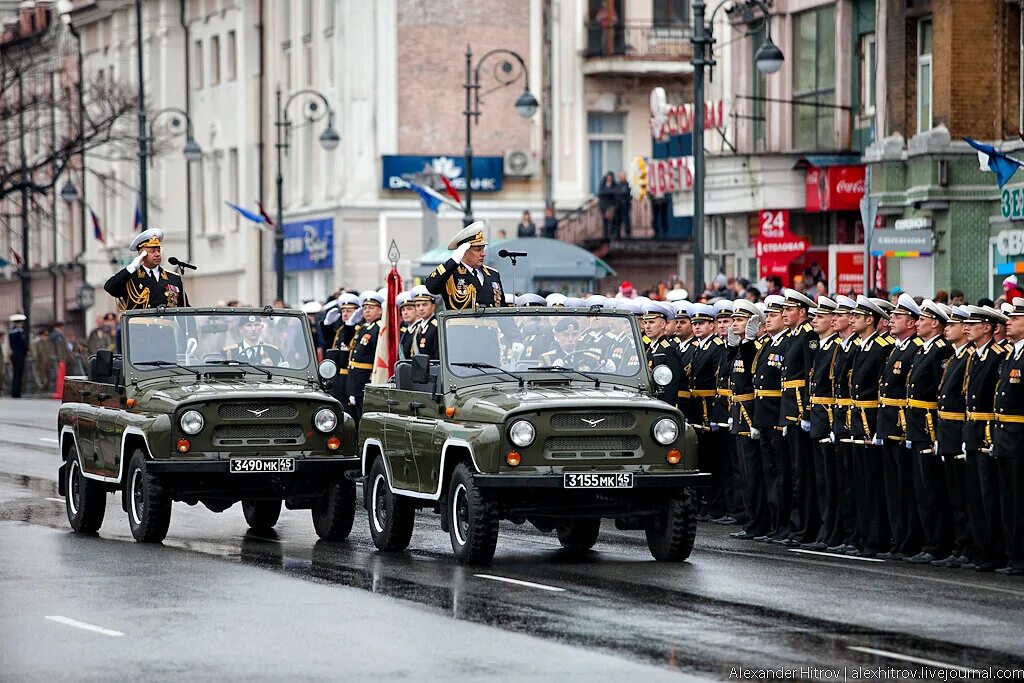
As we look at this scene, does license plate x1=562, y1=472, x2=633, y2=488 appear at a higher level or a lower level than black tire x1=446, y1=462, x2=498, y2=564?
higher

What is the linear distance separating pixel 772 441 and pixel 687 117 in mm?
25268

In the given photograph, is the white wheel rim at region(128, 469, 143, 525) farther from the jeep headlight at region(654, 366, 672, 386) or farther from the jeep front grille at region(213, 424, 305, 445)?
the jeep headlight at region(654, 366, 672, 386)

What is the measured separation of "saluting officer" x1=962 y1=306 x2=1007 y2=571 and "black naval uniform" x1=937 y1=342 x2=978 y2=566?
9cm

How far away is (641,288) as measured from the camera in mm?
57688

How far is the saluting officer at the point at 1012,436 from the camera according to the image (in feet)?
57.7

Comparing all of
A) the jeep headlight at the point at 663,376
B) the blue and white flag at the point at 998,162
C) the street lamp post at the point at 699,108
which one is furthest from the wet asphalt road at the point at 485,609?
the street lamp post at the point at 699,108

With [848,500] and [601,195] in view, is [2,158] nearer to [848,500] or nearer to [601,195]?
[601,195]

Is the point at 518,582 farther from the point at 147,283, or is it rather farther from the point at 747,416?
the point at 147,283

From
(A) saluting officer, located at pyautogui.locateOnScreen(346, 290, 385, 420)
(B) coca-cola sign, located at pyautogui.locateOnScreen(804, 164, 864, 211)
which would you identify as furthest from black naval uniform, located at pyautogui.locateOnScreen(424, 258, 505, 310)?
(B) coca-cola sign, located at pyautogui.locateOnScreen(804, 164, 864, 211)

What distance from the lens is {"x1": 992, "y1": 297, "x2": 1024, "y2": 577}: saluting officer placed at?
1759cm

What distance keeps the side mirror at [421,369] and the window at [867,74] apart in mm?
21318

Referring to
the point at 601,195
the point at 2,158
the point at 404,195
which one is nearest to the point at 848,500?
the point at 601,195

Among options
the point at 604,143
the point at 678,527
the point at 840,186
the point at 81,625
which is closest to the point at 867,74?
the point at 840,186

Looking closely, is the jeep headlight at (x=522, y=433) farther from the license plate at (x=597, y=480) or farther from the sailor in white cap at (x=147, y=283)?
the sailor in white cap at (x=147, y=283)
